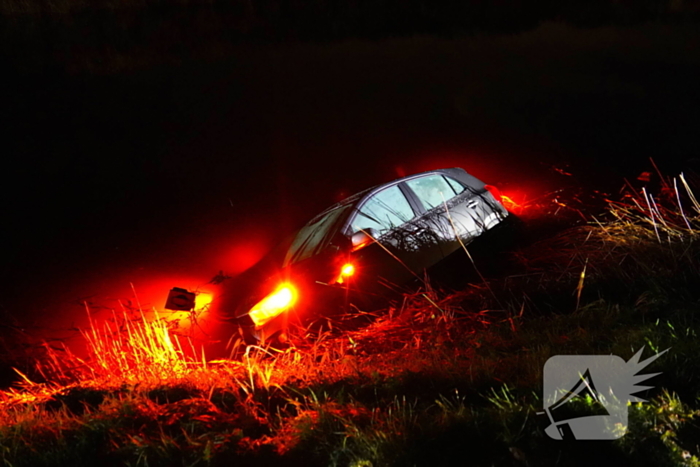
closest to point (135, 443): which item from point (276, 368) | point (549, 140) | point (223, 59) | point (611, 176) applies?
point (276, 368)

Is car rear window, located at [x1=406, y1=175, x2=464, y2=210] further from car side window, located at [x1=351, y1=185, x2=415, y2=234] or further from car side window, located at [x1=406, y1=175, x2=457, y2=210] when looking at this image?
car side window, located at [x1=351, y1=185, x2=415, y2=234]

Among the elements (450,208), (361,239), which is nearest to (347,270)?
(361,239)

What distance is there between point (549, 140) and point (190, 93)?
1122cm

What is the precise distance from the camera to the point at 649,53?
1905 centimetres

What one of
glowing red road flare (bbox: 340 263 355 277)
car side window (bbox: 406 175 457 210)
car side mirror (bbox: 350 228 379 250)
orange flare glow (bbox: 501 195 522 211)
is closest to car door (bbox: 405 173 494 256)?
car side window (bbox: 406 175 457 210)

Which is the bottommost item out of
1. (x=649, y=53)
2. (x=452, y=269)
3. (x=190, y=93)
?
(x=452, y=269)

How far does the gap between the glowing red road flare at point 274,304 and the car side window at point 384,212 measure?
1073 millimetres

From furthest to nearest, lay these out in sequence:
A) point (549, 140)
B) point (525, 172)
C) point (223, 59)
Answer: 1. point (223, 59)
2. point (549, 140)
3. point (525, 172)

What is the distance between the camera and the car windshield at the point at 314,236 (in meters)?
6.28

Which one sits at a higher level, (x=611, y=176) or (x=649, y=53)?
(x=649, y=53)

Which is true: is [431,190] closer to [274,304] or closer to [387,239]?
[387,239]

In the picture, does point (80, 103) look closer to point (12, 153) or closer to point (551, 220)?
point (12, 153)

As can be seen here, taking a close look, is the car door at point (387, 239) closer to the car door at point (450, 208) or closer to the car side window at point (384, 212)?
the car side window at point (384, 212)

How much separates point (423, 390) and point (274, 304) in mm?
2374
